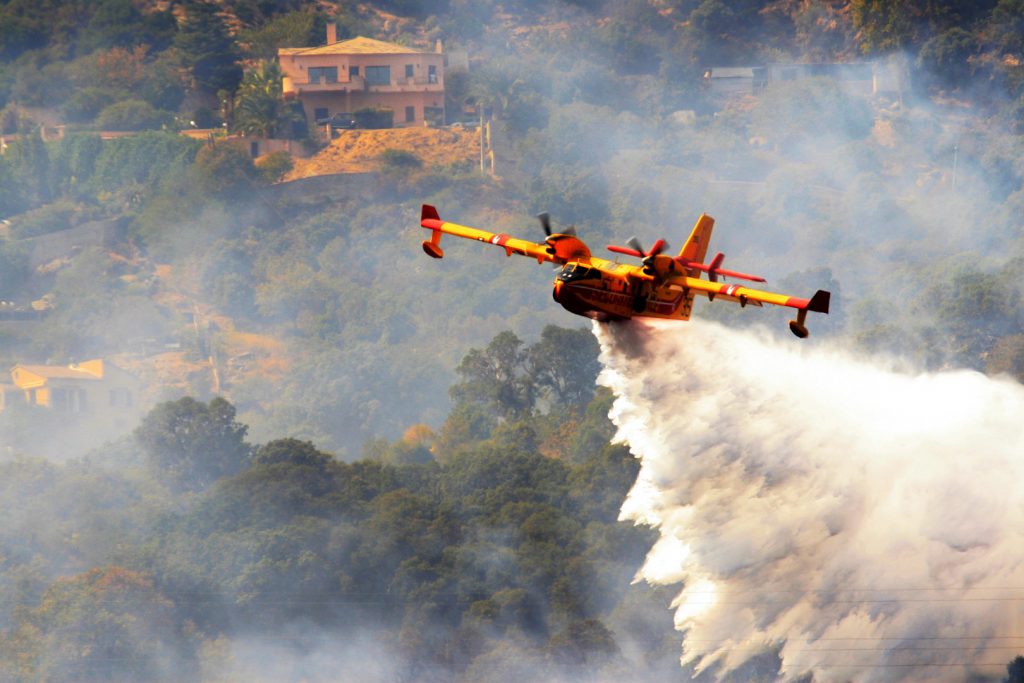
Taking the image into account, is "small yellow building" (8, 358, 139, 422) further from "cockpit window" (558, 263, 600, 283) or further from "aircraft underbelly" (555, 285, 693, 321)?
"cockpit window" (558, 263, 600, 283)

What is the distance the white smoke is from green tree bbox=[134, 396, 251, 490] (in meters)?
50.4

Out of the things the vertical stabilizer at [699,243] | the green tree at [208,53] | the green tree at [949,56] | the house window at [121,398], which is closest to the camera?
the vertical stabilizer at [699,243]


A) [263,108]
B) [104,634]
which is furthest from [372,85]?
[104,634]

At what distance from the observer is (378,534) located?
324ft

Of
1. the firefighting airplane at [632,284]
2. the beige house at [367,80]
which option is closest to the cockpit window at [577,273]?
the firefighting airplane at [632,284]

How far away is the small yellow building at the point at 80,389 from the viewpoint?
471 ft

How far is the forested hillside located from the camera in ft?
303

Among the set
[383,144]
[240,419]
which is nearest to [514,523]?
[240,419]

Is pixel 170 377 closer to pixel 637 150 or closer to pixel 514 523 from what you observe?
pixel 637 150

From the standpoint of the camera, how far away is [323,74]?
567 ft

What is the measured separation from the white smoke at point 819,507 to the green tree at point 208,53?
403 ft

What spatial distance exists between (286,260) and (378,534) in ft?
221

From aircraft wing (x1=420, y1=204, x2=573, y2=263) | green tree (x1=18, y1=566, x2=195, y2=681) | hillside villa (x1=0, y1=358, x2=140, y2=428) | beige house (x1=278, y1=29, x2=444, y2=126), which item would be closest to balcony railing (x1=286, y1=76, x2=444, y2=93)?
beige house (x1=278, y1=29, x2=444, y2=126)

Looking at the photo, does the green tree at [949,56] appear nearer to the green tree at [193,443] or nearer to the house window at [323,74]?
the house window at [323,74]
